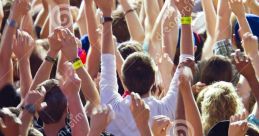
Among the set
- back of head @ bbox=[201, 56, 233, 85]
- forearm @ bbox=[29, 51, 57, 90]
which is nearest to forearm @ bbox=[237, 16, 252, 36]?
back of head @ bbox=[201, 56, 233, 85]

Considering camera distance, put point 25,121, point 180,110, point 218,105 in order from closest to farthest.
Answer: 1. point 25,121
2. point 180,110
3. point 218,105

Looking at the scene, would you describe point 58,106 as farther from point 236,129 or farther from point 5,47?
point 236,129

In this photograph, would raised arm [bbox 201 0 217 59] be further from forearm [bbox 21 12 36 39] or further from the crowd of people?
forearm [bbox 21 12 36 39]

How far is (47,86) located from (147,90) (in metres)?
0.53

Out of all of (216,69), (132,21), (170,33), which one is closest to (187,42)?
(216,69)

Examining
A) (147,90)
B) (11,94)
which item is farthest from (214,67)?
(11,94)

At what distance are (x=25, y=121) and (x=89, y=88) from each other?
0.57 meters

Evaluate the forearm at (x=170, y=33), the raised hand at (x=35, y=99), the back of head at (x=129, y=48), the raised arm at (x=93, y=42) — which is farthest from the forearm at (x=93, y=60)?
the raised hand at (x=35, y=99)

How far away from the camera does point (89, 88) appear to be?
4.04 m

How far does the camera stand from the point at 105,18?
4238 mm

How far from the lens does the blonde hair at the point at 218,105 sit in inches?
150

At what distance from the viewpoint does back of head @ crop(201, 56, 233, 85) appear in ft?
14.3

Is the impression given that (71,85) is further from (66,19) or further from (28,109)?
(66,19)

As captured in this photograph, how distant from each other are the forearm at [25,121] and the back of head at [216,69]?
1.21 meters
